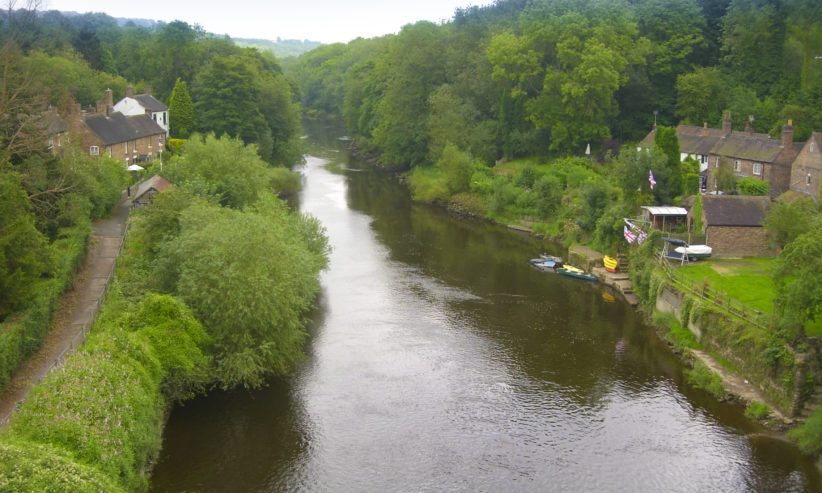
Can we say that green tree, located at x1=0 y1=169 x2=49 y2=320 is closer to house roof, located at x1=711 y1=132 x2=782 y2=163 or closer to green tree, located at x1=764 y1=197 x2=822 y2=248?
green tree, located at x1=764 y1=197 x2=822 y2=248

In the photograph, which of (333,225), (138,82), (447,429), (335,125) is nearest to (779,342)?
(447,429)

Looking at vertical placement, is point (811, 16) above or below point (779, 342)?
above

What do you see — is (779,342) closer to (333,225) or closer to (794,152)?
(794,152)

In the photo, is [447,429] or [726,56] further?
[726,56]

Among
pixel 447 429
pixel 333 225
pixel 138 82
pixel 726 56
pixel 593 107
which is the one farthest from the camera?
pixel 138 82

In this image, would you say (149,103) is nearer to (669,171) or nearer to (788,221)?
(669,171)

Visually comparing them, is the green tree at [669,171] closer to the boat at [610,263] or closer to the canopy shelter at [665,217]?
the canopy shelter at [665,217]

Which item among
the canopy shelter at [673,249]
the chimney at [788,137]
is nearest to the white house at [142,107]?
the canopy shelter at [673,249]
